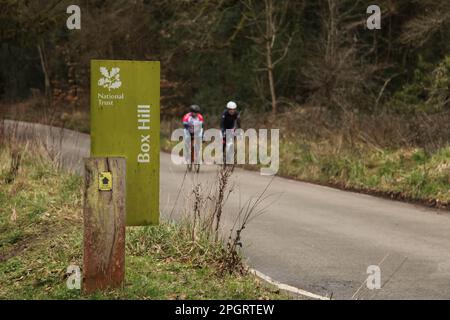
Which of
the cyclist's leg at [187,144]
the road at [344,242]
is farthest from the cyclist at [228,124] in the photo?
the road at [344,242]

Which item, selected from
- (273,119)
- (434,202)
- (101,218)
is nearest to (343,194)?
(434,202)

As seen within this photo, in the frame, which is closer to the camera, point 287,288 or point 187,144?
point 287,288

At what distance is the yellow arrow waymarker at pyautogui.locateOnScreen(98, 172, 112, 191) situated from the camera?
6535 millimetres

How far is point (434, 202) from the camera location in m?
13.7

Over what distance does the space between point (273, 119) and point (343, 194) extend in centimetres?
1142

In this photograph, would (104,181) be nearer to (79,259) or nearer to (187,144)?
(79,259)

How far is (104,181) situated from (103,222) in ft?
1.24

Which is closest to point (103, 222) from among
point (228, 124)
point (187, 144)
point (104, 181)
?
point (104, 181)

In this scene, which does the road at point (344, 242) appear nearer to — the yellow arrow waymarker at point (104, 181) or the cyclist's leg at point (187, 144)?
the yellow arrow waymarker at point (104, 181)

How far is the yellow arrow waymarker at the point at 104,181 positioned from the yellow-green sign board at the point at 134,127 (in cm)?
130

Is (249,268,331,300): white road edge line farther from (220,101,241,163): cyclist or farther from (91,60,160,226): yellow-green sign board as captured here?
(220,101,241,163): cyclist

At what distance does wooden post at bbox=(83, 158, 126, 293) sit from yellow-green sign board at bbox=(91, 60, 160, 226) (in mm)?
1112

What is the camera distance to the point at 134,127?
7.92 metres

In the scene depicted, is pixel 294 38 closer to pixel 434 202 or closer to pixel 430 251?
pixel 434 202
